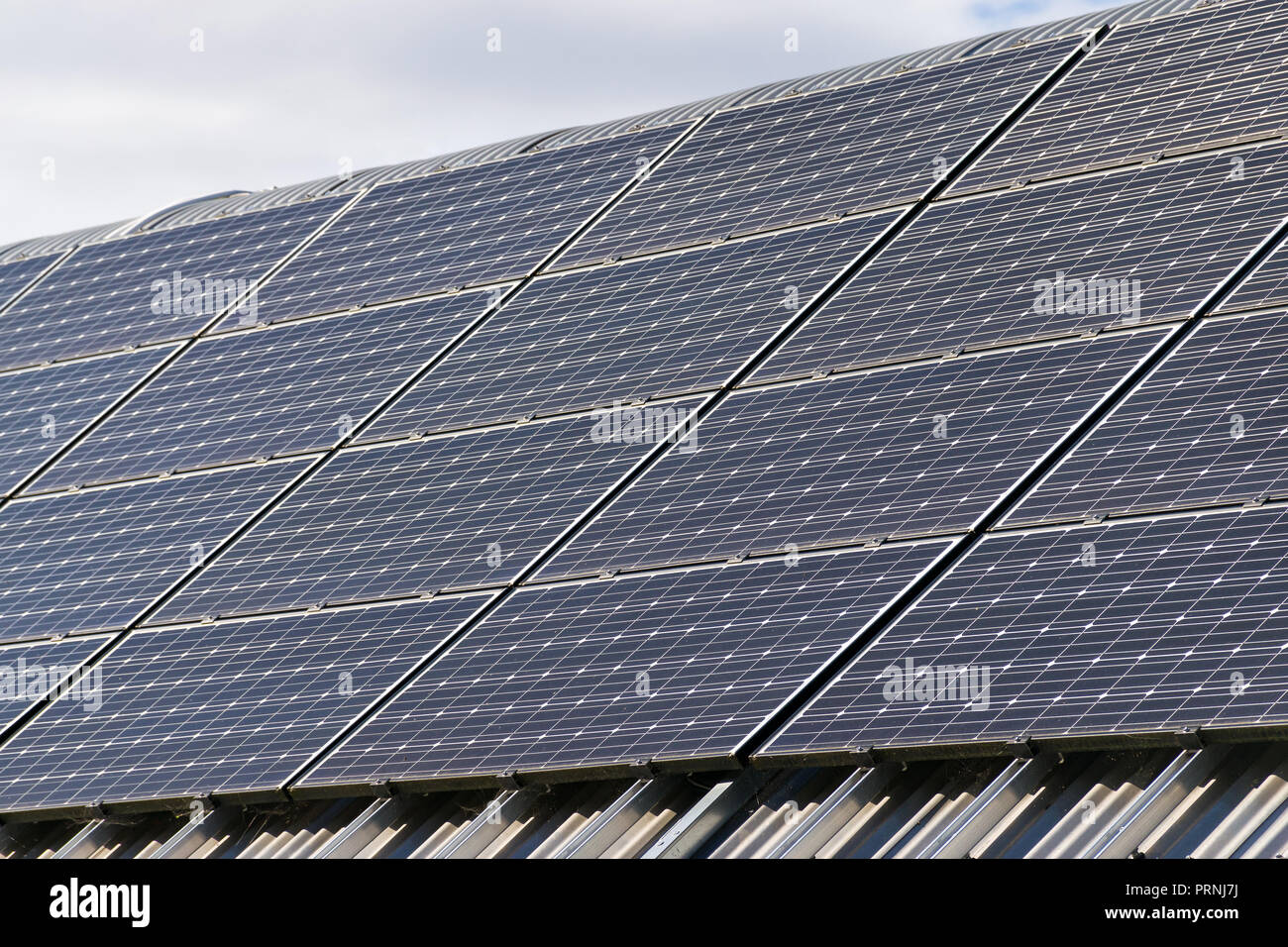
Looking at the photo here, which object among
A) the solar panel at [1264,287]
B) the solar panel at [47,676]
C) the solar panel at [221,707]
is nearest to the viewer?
the solar panel at [1264,287]

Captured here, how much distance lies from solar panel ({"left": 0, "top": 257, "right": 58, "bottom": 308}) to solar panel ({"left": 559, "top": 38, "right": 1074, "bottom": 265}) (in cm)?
1334

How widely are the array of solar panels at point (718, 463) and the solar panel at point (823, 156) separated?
0.25ft

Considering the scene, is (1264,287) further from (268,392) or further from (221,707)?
(268,392)

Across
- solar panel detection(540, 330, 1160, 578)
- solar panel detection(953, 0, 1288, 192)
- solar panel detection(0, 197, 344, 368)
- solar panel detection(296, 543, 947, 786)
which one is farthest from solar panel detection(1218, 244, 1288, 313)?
solar panel detection(0, 197, 344, 368)

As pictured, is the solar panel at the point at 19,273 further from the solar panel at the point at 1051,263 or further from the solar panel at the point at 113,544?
the solar panel at the point at 1051,263

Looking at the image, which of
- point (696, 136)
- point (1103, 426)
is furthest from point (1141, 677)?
point (696, 136)

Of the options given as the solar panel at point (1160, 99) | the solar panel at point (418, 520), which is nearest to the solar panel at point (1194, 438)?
the solar panel at point (1160, 99)

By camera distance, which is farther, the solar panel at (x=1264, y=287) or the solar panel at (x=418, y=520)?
the solar panel at (x=418, y=520)

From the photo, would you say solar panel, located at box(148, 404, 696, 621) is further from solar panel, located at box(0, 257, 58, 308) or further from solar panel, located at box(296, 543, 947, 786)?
solar panel, located at box(0, 257, 58, 308)

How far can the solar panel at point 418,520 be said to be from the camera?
73.7 ft

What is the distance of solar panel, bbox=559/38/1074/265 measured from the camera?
26.3 m

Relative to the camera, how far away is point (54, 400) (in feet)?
103

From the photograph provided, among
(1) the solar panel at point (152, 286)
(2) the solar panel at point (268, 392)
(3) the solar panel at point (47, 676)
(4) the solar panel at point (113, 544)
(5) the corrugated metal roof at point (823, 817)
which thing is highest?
(1) the solar panel at point (152, 286)

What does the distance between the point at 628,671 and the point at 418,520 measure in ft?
16.2
